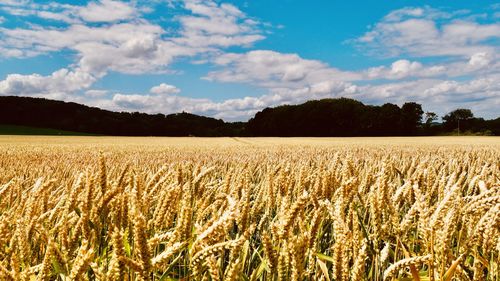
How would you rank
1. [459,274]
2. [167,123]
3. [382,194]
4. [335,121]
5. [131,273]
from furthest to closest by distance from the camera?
[335,121]
[167,123]
[382,194]
[459,274]
[131,273]

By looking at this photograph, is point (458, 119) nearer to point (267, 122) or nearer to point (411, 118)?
point (411, 118)

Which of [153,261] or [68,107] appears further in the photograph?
[68,107]

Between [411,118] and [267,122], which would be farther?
[267,122]

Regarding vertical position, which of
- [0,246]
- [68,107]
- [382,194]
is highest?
[68,107]

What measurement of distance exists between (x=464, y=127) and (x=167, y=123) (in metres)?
62.8

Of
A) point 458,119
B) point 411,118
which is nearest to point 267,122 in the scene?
point 411,118

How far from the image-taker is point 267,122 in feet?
344

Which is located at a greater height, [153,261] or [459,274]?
[153,261]

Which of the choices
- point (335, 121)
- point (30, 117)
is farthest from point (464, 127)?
point (30, 117)

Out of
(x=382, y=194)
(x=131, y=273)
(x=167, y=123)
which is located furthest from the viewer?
(x=167, y=123)

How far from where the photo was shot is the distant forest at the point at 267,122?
88.0 metres

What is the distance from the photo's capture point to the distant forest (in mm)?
88000

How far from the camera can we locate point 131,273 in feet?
5.14

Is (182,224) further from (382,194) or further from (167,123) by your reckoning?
(167,123)
